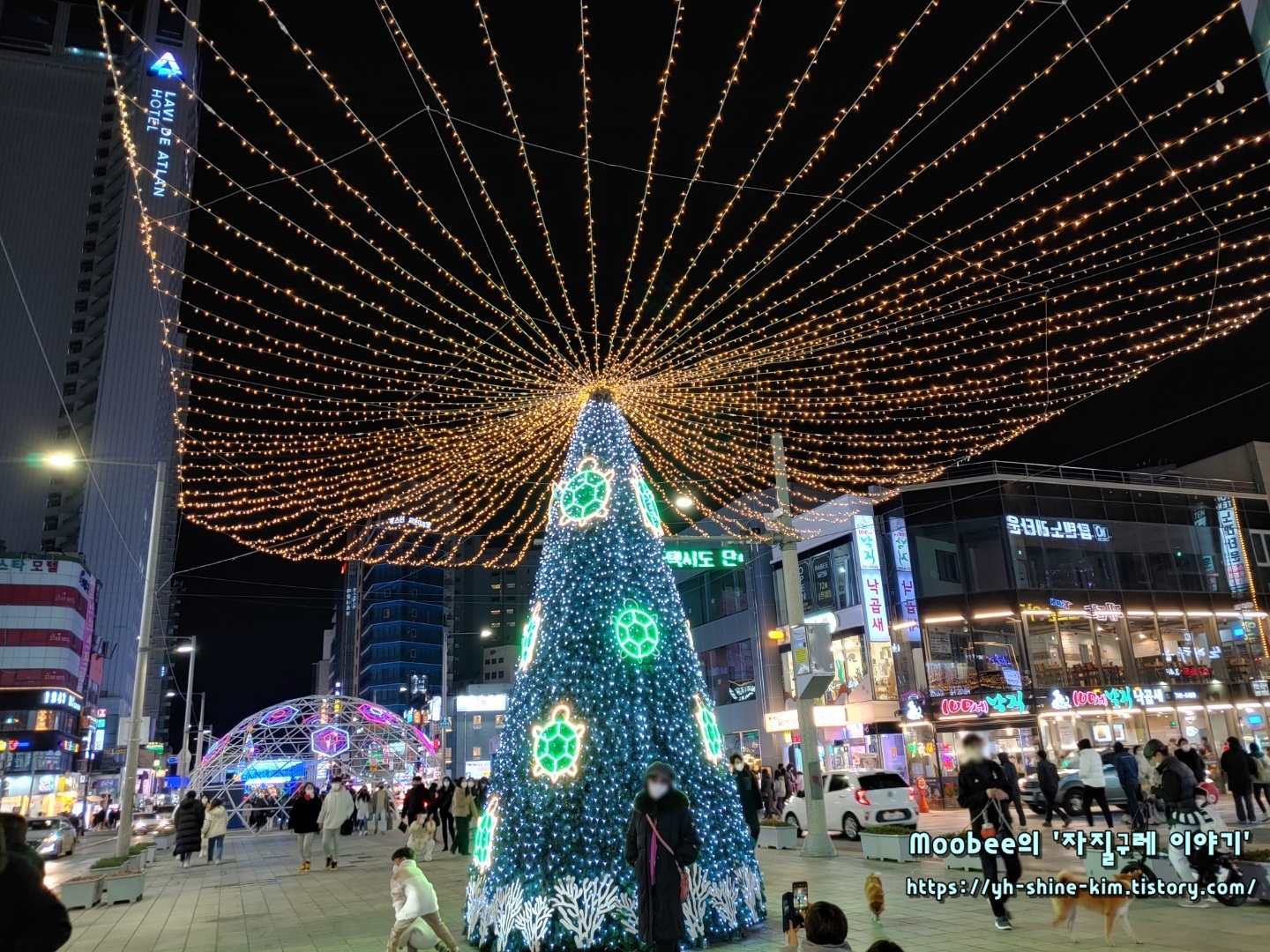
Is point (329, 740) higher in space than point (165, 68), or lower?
lower

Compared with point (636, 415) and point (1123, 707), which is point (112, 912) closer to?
point (636, 415)

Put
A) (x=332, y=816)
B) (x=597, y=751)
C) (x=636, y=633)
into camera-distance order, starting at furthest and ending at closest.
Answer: (x=332, y=816) < (x=636, y=633) < (x=597, y=751)

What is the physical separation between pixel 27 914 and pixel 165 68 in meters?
97.5

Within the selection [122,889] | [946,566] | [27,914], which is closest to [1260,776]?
[946,566]

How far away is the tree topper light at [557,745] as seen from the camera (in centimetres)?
780

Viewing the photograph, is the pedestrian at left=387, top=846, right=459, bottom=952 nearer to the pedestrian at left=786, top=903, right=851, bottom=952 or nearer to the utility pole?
the pedestrian at left=786, top=903, right=851, bottom=952

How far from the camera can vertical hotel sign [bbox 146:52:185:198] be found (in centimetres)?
8181

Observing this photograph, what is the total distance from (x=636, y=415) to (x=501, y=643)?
114 metres

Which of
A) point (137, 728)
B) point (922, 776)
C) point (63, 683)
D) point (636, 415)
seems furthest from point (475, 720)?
point (636, 415)

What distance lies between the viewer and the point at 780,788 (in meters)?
24.9

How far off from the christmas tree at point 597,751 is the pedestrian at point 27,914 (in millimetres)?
4760

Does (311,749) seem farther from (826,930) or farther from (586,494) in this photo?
(826,930)

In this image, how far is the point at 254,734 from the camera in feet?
99.7

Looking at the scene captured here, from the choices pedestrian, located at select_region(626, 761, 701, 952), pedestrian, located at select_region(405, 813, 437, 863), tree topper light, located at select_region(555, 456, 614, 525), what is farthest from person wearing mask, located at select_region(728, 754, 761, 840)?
pedestrian, located at select_region(405, 813, 437, 863)
